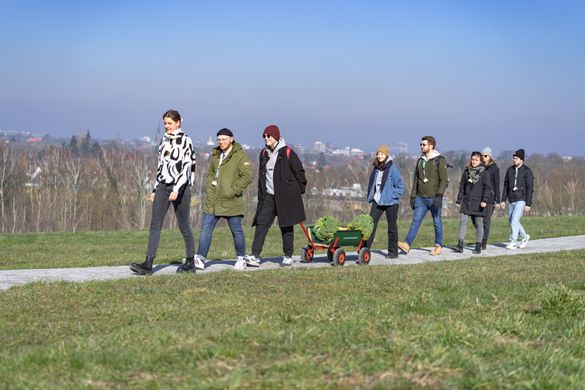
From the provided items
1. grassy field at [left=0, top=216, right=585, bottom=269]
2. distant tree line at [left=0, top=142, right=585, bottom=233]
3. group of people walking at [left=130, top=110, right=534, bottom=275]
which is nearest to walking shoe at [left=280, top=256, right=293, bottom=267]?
group of people walking at [left=130, top=110, right=534, bottom=275]

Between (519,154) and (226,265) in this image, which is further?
(519,154)

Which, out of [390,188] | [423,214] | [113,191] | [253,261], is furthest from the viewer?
[113,191]

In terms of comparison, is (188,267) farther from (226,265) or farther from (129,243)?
(129,243)

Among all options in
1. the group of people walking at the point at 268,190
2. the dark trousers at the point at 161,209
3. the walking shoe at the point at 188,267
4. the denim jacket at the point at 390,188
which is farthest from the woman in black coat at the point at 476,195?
the dark trousers at the point at 161,209

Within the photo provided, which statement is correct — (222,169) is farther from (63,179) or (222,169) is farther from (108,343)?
(63,179)

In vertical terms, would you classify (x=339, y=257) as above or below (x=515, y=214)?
below

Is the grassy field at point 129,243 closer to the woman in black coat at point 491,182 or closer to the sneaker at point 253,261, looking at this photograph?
the sneaker at point 253,261

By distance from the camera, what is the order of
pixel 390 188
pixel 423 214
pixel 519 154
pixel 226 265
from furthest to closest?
1. pixel 519 154
2. pixel 423 214
3. pixel 390 188
4. pixel 226 265

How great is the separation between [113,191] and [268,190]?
77336 mm

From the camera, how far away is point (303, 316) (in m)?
6.48

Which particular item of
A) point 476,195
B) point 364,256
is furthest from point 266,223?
point 476,195

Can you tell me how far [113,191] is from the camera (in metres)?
87.6

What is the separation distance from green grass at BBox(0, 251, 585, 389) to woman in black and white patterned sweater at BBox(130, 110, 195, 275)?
1651 millimetres

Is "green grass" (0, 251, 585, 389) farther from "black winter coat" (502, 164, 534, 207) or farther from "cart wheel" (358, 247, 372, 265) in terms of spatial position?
"black winter coat" (502, 164, 534, 207)
